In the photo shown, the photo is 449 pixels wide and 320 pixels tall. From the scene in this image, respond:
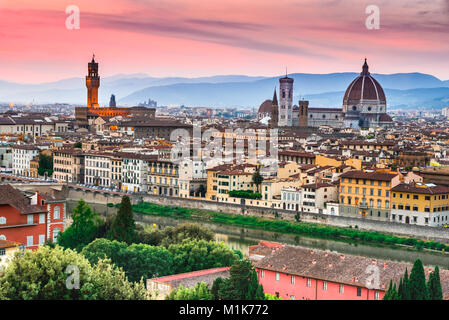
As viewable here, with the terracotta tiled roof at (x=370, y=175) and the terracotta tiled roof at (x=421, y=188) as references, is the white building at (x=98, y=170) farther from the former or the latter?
the terracotta tiled roof at (x=421, y=188)

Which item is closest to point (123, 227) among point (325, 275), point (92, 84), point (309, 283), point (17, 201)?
point (17, 201)

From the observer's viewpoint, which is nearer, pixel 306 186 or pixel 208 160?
pixel 306 186

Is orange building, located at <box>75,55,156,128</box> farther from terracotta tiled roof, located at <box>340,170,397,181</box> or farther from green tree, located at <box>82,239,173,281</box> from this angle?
green tree, located at <box>82,239,173,281</box>

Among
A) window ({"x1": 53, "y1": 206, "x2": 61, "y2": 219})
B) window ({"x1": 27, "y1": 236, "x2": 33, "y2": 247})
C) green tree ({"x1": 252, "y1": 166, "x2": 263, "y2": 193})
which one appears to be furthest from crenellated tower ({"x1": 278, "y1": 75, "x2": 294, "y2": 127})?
window ({"x1": 27, "y1": 236, "x2": 33, "y2": 247})

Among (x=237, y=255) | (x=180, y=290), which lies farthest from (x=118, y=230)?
(x=180, y=290)

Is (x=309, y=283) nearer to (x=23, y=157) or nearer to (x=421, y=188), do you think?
(x=421, y=188)

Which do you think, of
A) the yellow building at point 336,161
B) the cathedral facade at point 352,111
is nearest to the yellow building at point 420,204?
the yellow building at point 336,161
